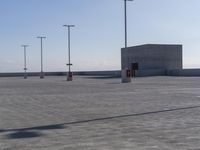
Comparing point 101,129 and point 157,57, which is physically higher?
point 157,57

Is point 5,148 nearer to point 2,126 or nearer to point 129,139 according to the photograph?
point 129,139

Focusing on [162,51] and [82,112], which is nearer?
[82,112]

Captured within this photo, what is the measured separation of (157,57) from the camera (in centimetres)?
10294

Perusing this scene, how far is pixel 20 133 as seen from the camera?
1190 centimetres

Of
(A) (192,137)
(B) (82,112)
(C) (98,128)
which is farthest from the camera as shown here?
(B) (82,112)

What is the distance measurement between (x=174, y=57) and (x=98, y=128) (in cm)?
9323

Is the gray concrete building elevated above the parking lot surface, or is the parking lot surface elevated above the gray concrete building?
the gray concrete building

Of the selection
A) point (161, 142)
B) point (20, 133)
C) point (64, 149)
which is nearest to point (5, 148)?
point (64, 149)

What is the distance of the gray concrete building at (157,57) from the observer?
102 m

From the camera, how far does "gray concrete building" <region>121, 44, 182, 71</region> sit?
102500 millimetres

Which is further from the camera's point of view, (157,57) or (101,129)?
(157,57)

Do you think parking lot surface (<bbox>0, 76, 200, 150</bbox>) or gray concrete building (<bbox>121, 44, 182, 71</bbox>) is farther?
gray concrete building (<bbox>121, 44, 182, 71</bbox>)

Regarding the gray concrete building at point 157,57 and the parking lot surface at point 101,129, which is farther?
the gray concrete building at point 157,57

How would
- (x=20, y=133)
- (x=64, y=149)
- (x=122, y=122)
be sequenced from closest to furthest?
(x=64, y=149) < (x=20, y=133) < (x=122, y=122)
